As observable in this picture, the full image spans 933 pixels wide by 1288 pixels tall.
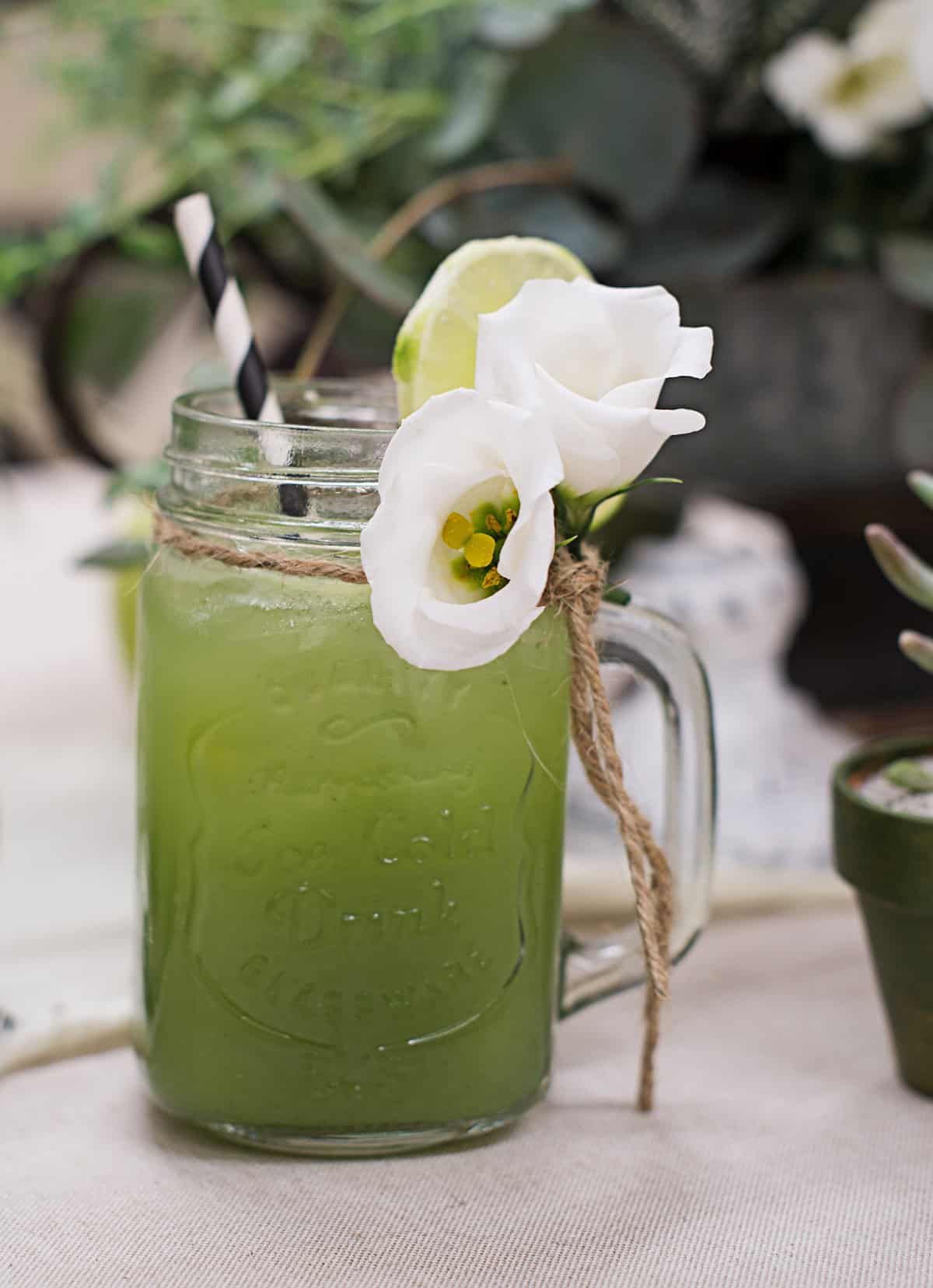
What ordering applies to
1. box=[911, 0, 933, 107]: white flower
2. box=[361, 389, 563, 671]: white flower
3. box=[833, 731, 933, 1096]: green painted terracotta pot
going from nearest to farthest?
box=[361, 389, 563, 671]: white flower, box=[833, 731, 933, 1096]: green painted terracotta pot, box=[911, 0, 933, 107]: white flower

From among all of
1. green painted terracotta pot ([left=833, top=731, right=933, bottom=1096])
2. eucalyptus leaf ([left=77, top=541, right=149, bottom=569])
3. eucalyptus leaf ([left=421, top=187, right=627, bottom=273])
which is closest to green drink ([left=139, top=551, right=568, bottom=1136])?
green painted terracotta pot ([left=833, top=731, right=933, bottom=1096])

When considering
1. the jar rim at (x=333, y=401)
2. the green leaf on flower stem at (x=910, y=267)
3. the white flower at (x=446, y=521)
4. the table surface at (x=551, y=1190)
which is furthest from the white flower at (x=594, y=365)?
the green leaf on flower stem at (x=910, y=267)

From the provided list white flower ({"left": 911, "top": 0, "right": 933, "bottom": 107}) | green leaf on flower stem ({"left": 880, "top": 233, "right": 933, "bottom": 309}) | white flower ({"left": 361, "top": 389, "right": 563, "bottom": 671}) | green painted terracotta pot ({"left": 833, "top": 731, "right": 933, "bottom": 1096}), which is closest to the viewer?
white flower ({"left": 361, "top": 389, "right": 563, "bottom": 671})

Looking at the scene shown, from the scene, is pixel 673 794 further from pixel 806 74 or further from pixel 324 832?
pixel 806 74

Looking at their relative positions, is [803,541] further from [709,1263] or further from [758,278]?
[709,1263]

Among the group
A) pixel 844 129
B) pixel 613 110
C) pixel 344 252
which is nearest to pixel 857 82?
pixel 844 129

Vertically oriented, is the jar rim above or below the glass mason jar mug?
above

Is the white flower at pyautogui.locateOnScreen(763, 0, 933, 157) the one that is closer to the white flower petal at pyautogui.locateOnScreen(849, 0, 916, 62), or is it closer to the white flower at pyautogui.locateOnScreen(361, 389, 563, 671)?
the white flower petal at pyautogui.locateOnScreen(849, 0, 916, 62)
